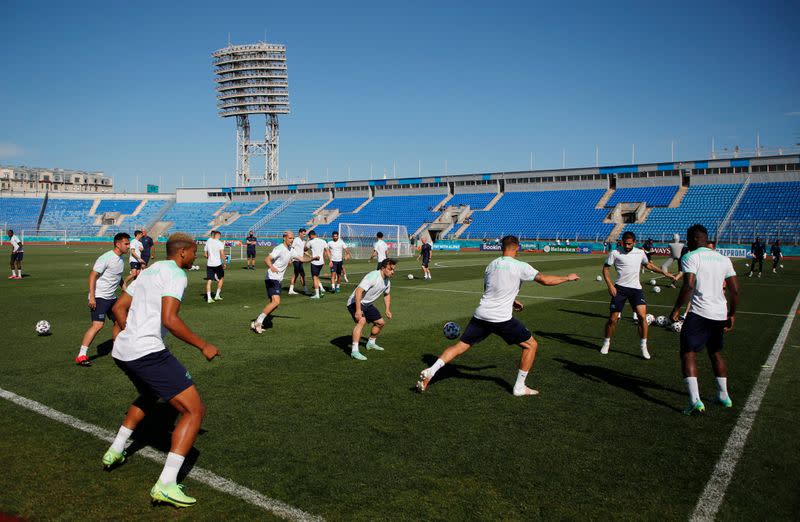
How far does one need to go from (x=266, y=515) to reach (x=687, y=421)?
498 centimetres

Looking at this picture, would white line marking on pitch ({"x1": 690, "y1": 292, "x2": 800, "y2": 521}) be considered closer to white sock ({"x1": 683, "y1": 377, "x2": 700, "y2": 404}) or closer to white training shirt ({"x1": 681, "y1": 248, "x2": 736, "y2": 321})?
white sock ({"x1": 683, "y1": 377, "x2": 700, "y2": 404})

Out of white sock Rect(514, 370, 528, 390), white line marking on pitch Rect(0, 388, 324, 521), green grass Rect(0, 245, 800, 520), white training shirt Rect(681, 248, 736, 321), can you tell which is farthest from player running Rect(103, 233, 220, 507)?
white training shirt Rect(681, 248, 736, 321)

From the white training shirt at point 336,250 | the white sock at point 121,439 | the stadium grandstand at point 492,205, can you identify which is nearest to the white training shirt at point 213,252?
the white training shirt at point 336,250

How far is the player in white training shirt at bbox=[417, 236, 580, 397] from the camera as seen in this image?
7.21m

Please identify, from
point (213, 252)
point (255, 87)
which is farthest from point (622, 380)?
point (255, 87)

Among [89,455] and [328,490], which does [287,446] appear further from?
[89,455]

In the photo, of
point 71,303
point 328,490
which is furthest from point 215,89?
point 328,490

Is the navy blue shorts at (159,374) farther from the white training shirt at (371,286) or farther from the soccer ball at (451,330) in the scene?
the soccer ball at (451,330)

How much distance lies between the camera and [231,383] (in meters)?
7.84

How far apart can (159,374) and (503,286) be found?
4313mm

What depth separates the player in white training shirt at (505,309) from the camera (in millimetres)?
7215

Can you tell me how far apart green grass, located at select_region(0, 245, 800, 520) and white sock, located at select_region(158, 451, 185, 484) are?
9.0 inches

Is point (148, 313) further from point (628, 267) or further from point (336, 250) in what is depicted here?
point (336, 250)

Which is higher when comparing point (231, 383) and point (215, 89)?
point (215, 89)
